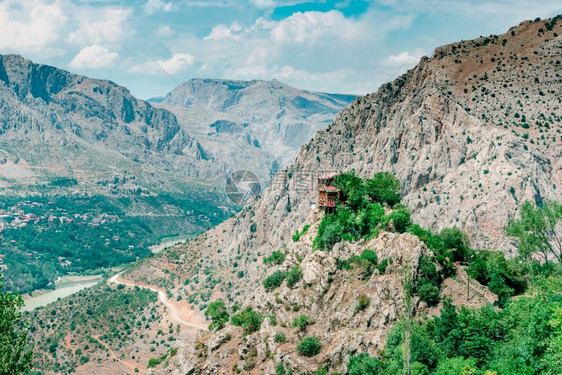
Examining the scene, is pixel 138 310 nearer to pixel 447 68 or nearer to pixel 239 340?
pixel 239 340

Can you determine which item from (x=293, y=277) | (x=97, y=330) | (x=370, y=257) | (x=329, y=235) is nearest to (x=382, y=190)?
(x=329, y=235)

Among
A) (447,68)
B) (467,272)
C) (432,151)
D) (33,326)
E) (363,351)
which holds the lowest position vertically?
(33,326)

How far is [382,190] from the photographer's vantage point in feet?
230

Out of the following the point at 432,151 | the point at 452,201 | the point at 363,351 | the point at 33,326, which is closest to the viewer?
the point at 363,351

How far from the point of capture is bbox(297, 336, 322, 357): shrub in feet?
172

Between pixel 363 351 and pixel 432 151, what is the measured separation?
68.7 meters

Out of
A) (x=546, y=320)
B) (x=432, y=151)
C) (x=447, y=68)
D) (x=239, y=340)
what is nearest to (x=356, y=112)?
(x=447, y=68)

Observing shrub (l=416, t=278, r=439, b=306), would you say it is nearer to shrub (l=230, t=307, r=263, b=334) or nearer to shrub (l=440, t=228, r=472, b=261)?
shrub (l=440, t=228, r=472, b=261)

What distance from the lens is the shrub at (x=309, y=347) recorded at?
5228 centimetres

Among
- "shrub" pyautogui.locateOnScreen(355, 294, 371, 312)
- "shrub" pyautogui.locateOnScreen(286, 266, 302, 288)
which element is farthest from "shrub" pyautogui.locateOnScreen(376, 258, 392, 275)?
"shrub" pyautogui.locateOnScreen(286, 266, 302, 288)

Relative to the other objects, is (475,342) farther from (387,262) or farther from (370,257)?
(370,257)

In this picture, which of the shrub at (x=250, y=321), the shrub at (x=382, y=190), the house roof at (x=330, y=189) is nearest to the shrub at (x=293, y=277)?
the shrub at (x=250, y=321)

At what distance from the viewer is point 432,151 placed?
11069cm

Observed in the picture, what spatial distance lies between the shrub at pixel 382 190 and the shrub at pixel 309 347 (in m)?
23.6
